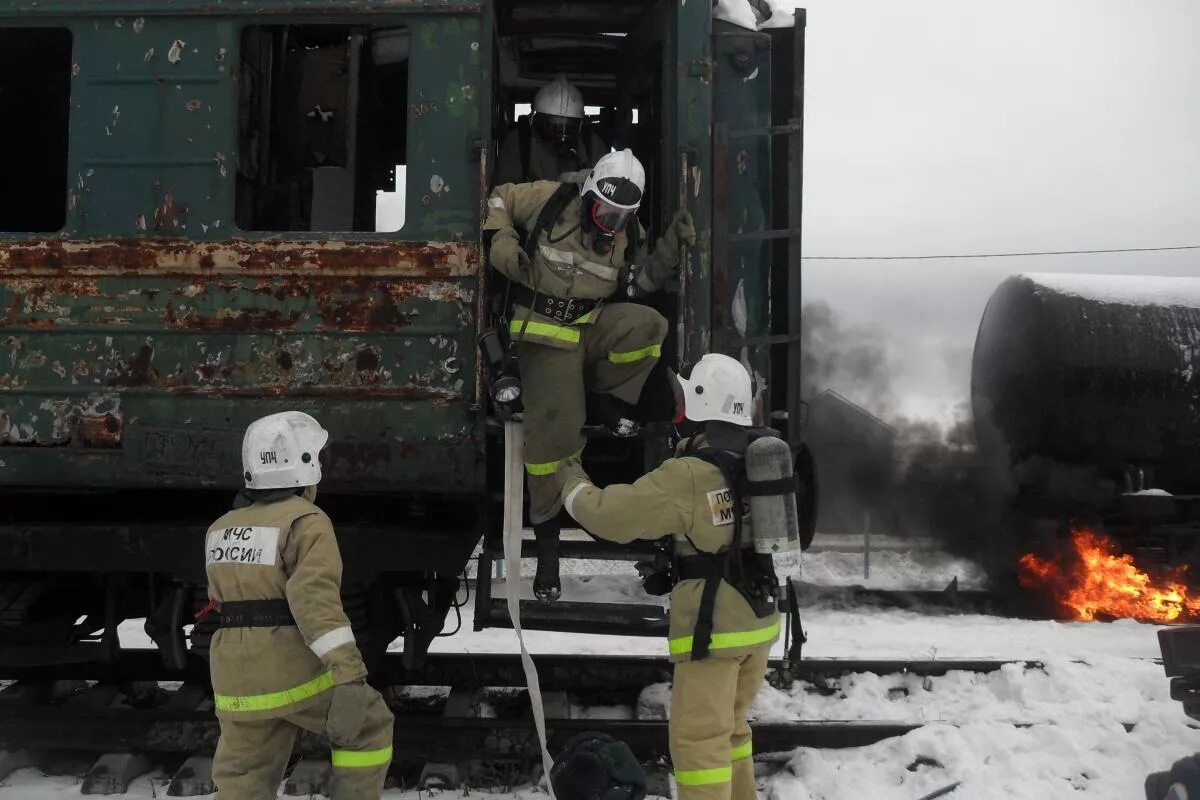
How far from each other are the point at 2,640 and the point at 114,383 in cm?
146

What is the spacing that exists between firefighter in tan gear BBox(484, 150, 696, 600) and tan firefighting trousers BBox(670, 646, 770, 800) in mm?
818

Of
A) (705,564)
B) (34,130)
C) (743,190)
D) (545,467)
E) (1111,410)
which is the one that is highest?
(34,130)

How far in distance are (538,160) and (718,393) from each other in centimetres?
222

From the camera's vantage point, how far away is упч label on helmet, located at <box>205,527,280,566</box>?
2.93m

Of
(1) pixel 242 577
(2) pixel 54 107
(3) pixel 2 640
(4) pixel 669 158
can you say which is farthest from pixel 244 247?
(2) pixel 54 107

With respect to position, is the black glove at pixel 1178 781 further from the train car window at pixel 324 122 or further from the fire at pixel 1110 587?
the fire at pixel 1110 587

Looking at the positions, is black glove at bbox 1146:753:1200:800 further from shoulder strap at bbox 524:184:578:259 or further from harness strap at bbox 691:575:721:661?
shoulder strap at bbox 524:184:578:259

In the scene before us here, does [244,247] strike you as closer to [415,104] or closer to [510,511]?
[415,104]

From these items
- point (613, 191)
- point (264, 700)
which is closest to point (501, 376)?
point (613, 191)

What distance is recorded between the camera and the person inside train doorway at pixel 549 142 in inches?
187

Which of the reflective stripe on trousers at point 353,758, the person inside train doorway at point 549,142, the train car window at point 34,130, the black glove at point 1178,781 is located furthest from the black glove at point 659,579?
the train car window at point 34,130

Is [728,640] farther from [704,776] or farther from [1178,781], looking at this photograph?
[1178,781]

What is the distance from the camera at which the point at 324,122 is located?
17.6 feet

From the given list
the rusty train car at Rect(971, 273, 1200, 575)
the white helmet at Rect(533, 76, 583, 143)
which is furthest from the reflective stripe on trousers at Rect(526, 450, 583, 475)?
the rusty train car at Rect(971, 273, 1200, 575)
